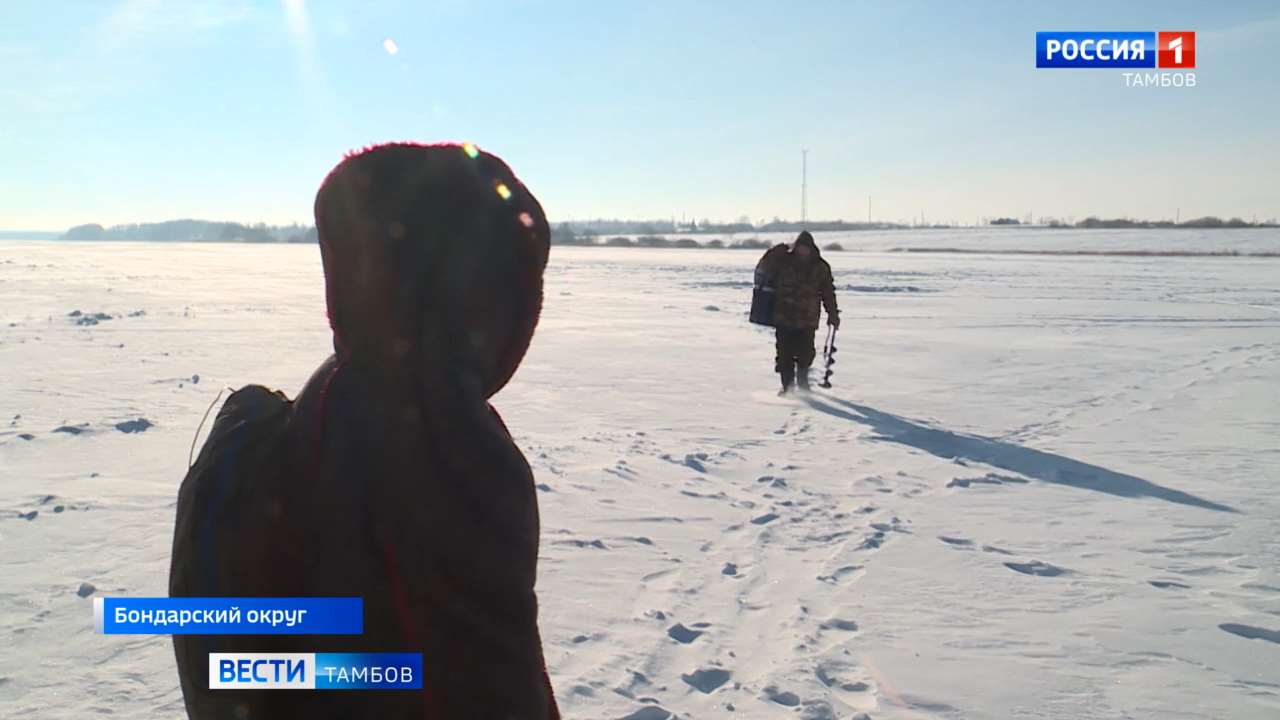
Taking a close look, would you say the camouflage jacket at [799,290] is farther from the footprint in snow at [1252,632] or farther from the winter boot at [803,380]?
the footprint in snow at [1252,632]

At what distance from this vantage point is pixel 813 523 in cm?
484

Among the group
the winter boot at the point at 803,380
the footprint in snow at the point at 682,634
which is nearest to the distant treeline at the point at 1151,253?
the winter boot at the point at 803,380

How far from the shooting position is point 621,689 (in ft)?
9.79

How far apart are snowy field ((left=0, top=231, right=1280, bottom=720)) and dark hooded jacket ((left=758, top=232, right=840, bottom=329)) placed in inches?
38.7

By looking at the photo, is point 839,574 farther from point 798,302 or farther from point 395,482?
point 798,302

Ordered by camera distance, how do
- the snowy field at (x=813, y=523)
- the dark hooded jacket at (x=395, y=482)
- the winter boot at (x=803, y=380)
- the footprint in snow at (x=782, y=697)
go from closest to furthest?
the dark hooded jacket at (x=395, y=482), the footprint in snow at (x=782, y=697), the snowy field at (x=813, y=523), the winter boot at (x=803, y=380)

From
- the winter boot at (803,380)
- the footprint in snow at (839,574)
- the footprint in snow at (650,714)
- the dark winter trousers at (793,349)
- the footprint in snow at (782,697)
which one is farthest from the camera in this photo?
the winter boot at (803,380)

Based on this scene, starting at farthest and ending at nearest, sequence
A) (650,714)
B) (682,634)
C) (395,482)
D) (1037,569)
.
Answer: (1037,569), (682,634), (650,714), (395,482)

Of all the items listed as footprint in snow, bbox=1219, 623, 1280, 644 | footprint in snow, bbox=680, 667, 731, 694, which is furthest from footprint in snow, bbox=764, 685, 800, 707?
footprint in snow, bbox=1219, 623, 1280, 644

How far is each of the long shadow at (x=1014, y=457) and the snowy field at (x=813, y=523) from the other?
4cm

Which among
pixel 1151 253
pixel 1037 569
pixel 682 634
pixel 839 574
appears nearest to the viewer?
pixel 682 634

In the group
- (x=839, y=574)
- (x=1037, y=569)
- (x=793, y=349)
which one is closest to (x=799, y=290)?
(x=793, y=349)

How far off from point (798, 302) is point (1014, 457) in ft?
10.5

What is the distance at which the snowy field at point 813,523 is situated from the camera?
3074 millimetres
